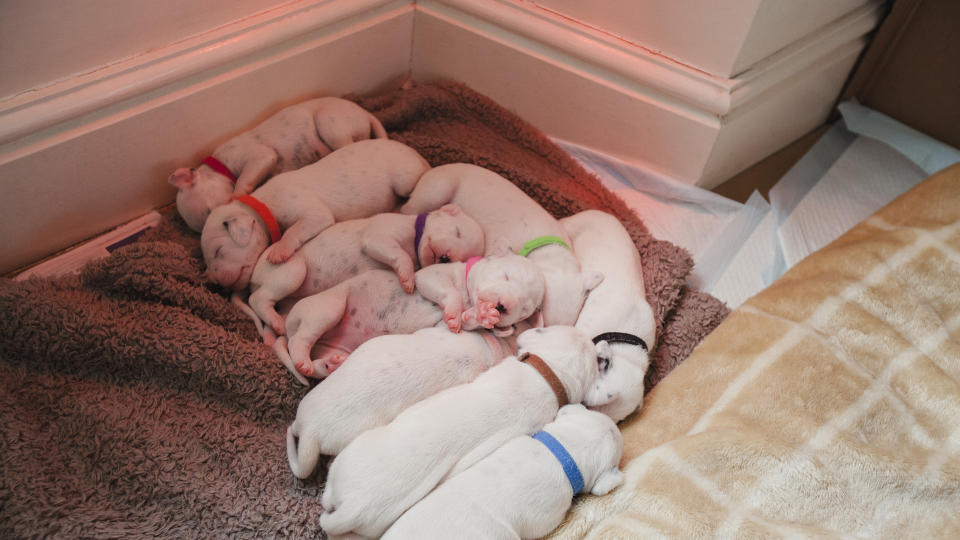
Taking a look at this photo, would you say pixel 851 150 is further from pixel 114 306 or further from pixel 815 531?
pixel 114 306

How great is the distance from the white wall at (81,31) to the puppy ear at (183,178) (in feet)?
0.78

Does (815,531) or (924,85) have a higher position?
(924,85)

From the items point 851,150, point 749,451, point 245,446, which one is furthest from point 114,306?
point 851,150

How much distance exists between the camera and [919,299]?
1511 mm

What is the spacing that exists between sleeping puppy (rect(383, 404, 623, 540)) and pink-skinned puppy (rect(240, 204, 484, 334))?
41 centimetres

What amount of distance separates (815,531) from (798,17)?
112 centimetres

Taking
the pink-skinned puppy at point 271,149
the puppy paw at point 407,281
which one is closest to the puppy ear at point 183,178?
the pink-skinned puppy at point 271,149

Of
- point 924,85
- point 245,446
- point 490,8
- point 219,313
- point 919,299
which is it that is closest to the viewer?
point 245,446

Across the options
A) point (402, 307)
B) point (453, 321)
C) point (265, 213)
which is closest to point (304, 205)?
point (265, 213)

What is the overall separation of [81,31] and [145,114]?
0.60 feet

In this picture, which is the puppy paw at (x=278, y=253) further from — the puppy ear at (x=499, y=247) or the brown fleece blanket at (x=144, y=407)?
the puppy ear at (x=499, y=247)

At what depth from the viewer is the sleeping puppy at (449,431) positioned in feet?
3.49

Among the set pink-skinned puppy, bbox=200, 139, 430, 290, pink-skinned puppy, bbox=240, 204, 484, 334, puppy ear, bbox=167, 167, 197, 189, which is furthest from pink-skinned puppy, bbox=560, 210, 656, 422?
puppy ear, bbox=167, 167, 197, 189

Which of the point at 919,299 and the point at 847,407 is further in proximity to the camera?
the point at 919,299
